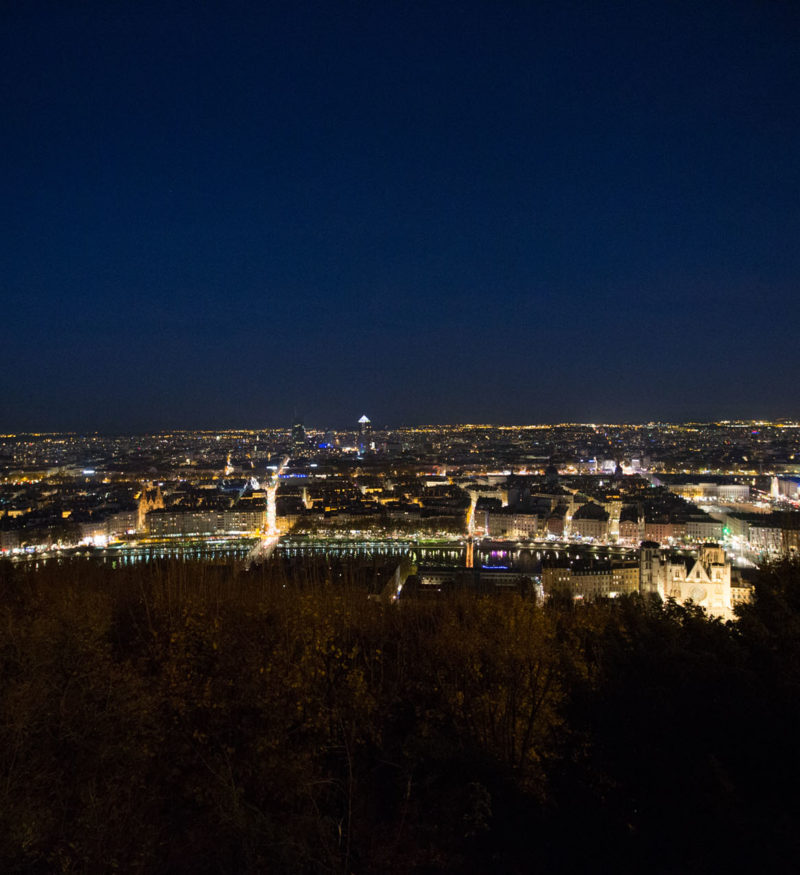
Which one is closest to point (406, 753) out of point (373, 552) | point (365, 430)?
point (373, 552)

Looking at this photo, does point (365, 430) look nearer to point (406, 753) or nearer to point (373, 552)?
point (373, 552)

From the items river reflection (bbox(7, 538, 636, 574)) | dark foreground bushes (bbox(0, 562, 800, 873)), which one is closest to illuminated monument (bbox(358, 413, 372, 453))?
river reflection (bbox(7, 538, 636, 574))

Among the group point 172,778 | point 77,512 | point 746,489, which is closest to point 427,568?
point 172,778

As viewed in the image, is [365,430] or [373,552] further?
[365,430]

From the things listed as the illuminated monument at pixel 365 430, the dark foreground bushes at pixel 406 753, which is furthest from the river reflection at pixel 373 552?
the illuminated monument at pixel 365 430

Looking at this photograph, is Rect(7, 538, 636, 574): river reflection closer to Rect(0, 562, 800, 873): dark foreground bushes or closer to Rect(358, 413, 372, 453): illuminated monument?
Rect(0, 562, 800, 873): dark foreground bushes

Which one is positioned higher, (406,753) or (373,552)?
(406,753)

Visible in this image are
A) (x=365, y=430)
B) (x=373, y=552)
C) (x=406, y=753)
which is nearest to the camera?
(x=406, y=753)

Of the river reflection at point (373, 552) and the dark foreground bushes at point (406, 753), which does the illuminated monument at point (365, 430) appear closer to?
the river reflection at point (373, 552)
